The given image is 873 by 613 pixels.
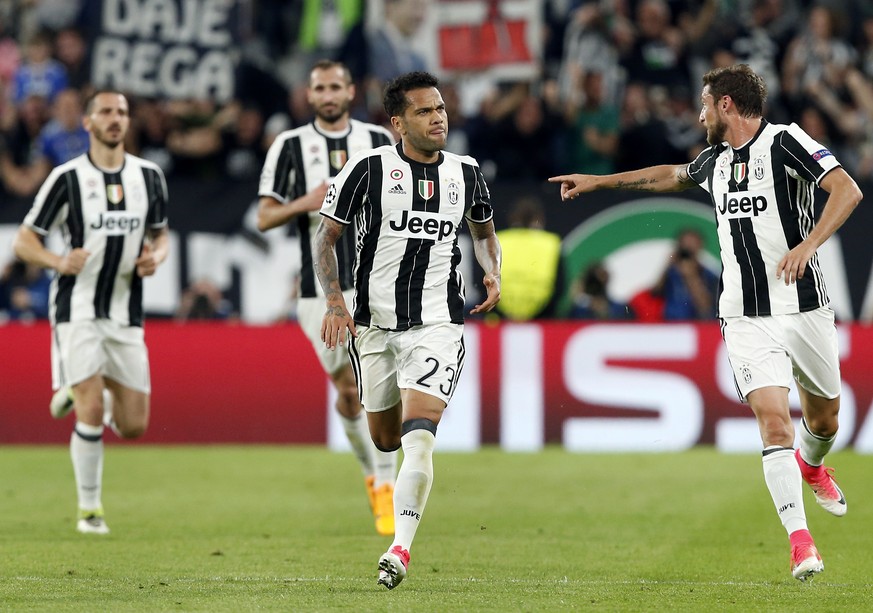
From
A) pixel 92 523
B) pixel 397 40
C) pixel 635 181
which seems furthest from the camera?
pixel 397 40

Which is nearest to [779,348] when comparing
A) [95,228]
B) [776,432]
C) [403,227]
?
[776,432]

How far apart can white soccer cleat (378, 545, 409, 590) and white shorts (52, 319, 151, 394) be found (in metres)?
3.70

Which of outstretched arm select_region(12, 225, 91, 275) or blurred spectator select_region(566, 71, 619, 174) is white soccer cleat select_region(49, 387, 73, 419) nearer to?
outstretched arm select_region(12, 225, 91, 275)

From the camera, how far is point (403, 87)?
747 centimetres

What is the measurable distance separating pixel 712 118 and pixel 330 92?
3136 millimetres

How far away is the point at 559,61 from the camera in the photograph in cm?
1731

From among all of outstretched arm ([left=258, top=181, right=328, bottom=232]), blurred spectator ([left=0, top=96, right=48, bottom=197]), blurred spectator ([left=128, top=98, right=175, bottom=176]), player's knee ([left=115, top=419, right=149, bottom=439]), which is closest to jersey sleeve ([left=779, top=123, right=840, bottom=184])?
outstretched arm ([left=258, top=181, right=328, bottom=232])

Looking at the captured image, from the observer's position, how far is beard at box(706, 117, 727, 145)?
298 inches

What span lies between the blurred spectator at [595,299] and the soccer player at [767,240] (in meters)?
7.23

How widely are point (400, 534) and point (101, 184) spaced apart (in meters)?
3.97

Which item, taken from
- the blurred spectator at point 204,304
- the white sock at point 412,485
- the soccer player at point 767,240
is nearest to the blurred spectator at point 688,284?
the blurred spectator at point 204,304

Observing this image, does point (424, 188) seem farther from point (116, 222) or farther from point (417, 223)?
point (116, 222)

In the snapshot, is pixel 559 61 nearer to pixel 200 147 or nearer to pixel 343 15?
pixel 343 15

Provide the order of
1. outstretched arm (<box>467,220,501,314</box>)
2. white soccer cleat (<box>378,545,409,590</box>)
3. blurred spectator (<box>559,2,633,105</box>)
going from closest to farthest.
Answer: white soccer cleat (<box>378,545,409,590</box>) → outstretched arm (<box>467,220,501,314</box>) → blurred spectator (<box>559,2,633,105</box>)
